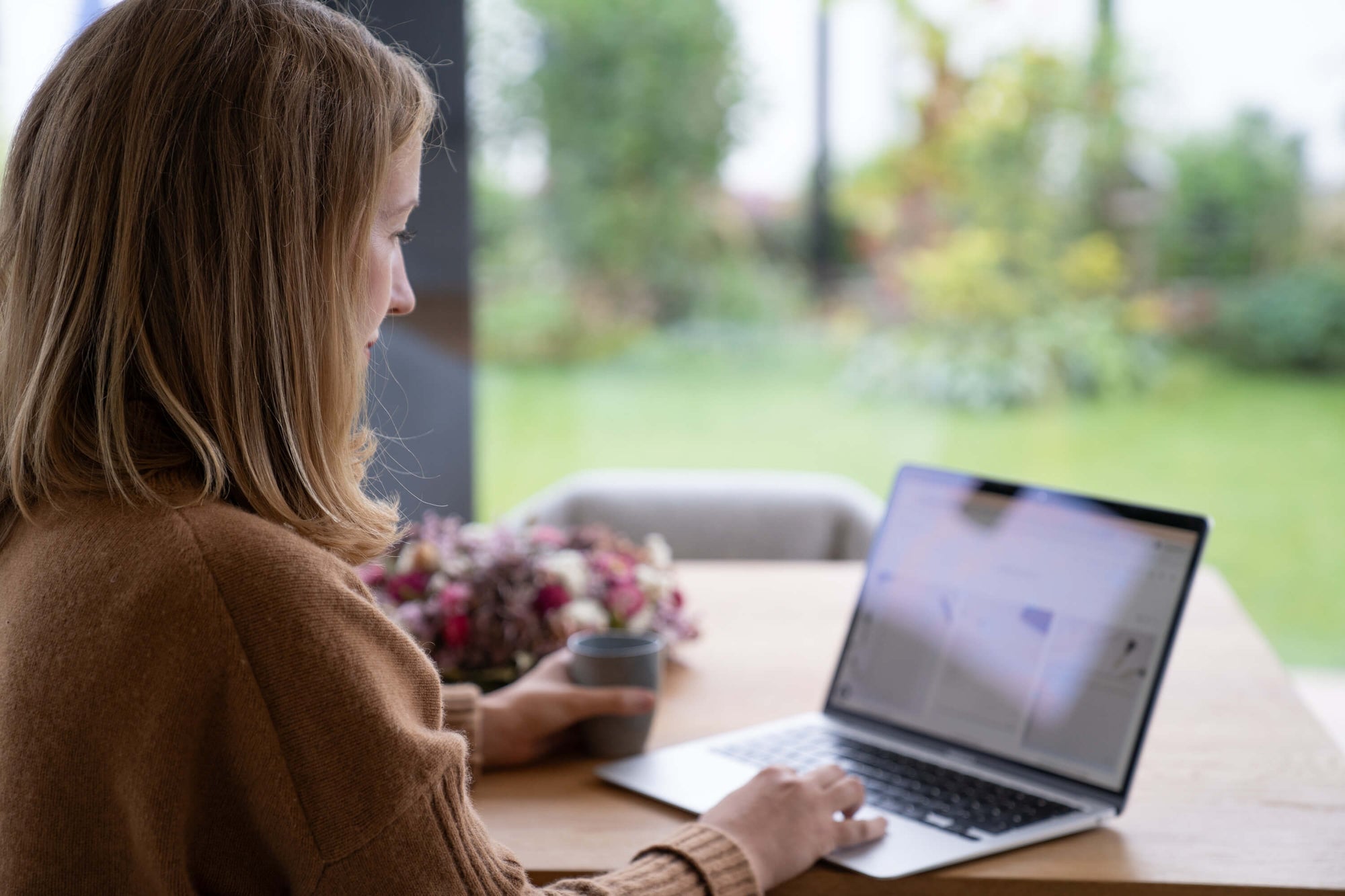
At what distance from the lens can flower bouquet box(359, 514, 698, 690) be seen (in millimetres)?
1401

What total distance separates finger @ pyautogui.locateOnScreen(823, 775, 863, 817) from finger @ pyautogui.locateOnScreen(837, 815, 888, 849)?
0.4 inches

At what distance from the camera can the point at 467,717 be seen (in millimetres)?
1190

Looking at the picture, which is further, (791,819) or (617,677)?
(617,677)

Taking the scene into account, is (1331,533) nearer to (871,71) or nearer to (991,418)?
(991,418)

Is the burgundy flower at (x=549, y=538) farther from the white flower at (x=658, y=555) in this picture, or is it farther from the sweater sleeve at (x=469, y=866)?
the sweater sleeve at (x=469, y=866)

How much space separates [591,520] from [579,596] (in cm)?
91

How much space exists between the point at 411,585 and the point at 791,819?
0.63 m

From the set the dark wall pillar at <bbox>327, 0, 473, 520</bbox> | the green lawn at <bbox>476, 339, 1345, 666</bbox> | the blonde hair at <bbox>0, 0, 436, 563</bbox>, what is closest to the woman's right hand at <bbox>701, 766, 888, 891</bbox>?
the blonde hair at <bbox>0, 0, 436, 563</bbox>

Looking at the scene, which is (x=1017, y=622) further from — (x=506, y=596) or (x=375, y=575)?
(x=375, y=575)

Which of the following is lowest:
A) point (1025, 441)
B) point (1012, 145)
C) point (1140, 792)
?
point (1025, 441)

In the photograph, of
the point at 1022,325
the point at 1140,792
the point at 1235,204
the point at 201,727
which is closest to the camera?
the point at 201,727

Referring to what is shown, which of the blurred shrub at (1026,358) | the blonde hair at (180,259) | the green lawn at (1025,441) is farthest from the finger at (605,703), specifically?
the blurred shrub at (1026,358)

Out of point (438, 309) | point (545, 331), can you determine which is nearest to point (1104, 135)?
point (545, 331)

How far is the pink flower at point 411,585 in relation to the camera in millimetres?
1464
